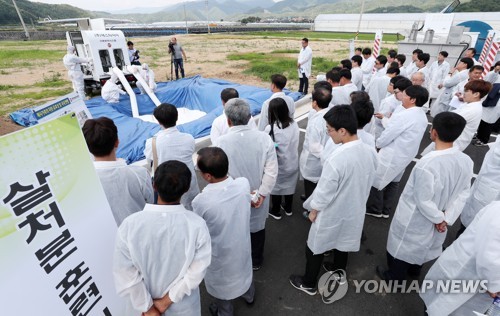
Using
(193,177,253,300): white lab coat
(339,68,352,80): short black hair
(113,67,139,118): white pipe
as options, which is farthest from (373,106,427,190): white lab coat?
(113,67,139,118): white pipe

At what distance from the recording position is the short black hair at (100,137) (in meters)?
1.83

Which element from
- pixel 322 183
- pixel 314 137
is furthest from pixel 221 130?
pixel 322 183

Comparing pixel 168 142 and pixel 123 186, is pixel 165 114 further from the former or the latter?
pixel 123 186

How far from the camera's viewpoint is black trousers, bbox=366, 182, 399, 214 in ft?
11.6

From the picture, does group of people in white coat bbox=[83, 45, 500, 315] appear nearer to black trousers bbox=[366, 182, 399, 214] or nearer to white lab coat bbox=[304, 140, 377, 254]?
white lab coat bbox=[304, 140, 377, 254]

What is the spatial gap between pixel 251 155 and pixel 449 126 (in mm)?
1586

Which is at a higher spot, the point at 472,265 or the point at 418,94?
the point at 418,94

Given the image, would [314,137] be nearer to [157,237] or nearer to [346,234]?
[346,234]

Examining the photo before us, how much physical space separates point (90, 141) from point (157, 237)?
90 centimetres

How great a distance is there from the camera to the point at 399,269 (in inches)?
98.8

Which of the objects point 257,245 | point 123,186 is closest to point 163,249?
point 123,186

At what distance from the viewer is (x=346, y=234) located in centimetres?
232

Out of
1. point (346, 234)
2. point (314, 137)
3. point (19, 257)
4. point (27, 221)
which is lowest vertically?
point (346, 234)

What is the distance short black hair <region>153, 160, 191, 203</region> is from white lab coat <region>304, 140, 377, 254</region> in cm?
113
